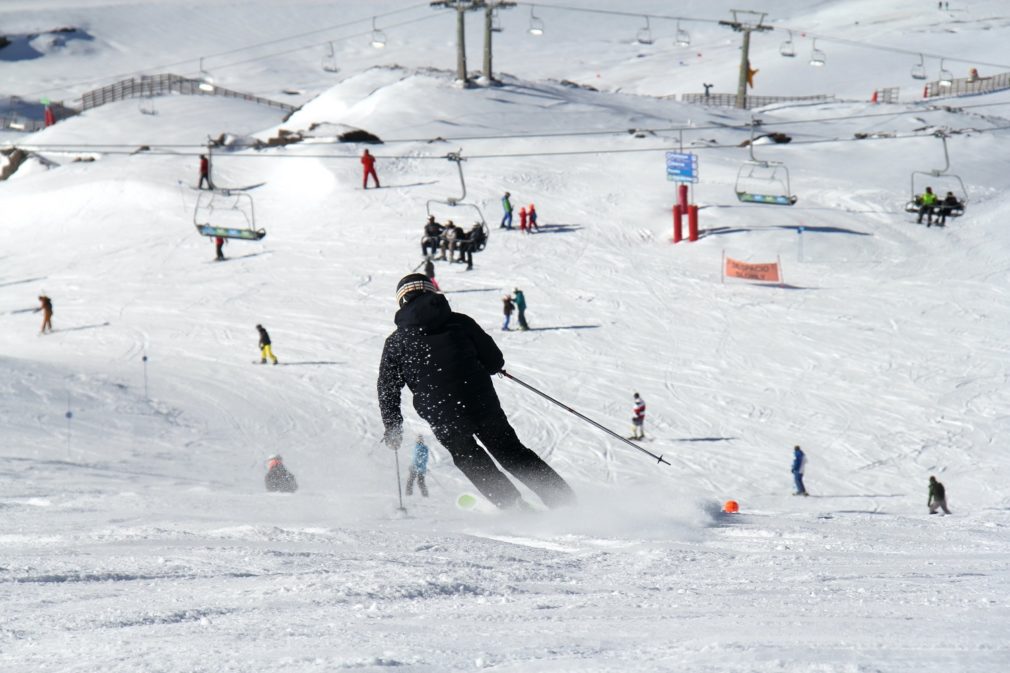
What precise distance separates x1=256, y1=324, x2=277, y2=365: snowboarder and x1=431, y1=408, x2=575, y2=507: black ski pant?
1525 cm

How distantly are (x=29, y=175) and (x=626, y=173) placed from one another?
20.7 metres

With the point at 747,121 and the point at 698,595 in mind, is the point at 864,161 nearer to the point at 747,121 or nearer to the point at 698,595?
the point at 747,121

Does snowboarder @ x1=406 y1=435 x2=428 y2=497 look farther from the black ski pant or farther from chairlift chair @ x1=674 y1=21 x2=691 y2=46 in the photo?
chairlift chair @ x1=674 y1=21 x2=691 y2=46

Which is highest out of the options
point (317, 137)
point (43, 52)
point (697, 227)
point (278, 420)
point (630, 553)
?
point (43, 52)

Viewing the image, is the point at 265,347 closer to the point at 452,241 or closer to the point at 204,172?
the point at 452,241

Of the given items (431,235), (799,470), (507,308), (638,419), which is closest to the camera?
(799,470)

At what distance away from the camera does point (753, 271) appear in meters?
28.7

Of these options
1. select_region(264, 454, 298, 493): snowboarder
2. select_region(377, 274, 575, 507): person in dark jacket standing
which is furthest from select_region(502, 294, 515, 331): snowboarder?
select_region(377, 274, 575, 507): person in dark jacket standing

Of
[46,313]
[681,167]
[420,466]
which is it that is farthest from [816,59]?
[420,466]

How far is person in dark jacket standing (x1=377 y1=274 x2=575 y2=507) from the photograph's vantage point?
6.91 metres

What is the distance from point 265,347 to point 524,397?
5.16 meters

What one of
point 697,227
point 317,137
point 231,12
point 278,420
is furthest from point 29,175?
point 231,12

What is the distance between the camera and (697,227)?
3234 cm

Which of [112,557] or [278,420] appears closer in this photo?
[112,557]
